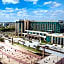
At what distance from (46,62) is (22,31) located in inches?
627

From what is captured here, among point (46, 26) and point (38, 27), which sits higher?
point (46, 26)

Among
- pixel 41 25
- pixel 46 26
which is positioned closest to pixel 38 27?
pixel 41 25

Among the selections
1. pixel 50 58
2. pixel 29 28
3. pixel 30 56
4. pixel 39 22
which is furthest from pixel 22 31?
pixel 50 58

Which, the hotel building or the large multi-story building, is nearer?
the hotel building

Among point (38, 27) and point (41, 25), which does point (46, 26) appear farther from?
point (38, 27)

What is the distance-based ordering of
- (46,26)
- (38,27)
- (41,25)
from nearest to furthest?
(46,26) → (41,25) → (38,27)

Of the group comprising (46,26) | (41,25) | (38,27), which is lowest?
(38,27)

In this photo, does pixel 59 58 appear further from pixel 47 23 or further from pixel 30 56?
pixel 47 23

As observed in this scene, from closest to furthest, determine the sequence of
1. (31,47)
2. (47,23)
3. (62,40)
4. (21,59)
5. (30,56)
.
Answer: (21,59) < (30,56) < (31,47) < (62,40) < (47,23)

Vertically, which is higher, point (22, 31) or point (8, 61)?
point (22, 31)

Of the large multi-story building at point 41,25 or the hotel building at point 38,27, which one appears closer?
the hotel building at point 38,27

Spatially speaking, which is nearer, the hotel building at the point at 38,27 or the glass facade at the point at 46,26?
the hotel building at the point at 38,27

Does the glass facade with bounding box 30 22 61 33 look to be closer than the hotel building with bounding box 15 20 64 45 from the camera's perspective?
No

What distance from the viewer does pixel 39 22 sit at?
25922mm
